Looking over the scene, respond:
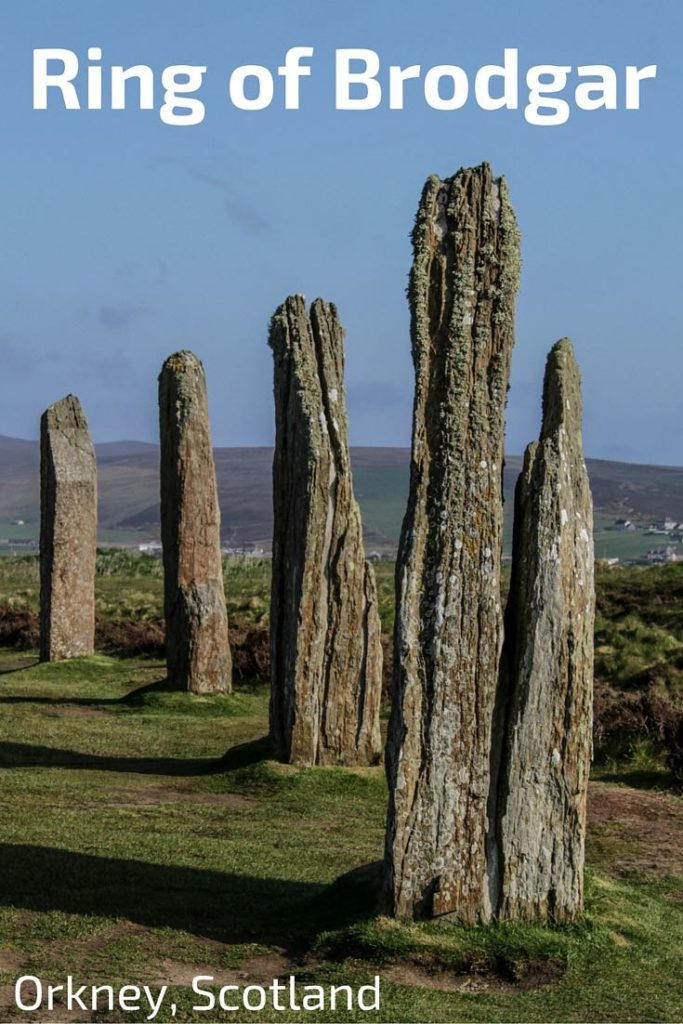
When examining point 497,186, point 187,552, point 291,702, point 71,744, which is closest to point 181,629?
point 187,552

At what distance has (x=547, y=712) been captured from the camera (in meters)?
10.9

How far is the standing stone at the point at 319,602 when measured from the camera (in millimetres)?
17797

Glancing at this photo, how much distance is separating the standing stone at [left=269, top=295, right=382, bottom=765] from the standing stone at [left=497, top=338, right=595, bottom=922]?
691 cm

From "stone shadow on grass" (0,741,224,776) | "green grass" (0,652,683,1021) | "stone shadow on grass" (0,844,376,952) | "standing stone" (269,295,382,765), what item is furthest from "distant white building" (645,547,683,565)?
"stone shadow on grass" (0,844,376,952)

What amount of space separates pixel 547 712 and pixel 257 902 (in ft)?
9.59

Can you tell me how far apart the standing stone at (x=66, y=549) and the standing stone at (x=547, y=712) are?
57.9ft

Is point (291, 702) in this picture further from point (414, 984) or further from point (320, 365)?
point (414, 984)

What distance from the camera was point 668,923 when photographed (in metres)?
11.9

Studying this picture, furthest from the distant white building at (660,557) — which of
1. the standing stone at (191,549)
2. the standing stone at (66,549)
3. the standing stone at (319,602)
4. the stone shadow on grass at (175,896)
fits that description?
the stone shadow on grass at (175,896)

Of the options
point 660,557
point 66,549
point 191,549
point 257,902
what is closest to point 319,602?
point 257,902

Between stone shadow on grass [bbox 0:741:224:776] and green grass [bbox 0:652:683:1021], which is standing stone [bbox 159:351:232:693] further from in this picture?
stone shadow on grass [bbox 0:741:224:776]

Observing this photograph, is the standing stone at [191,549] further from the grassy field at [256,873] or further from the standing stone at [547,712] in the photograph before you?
the standing stone at [547,712]

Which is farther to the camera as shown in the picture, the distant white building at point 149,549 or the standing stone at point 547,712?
the distant white building at point 149,549

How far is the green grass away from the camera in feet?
33.4
